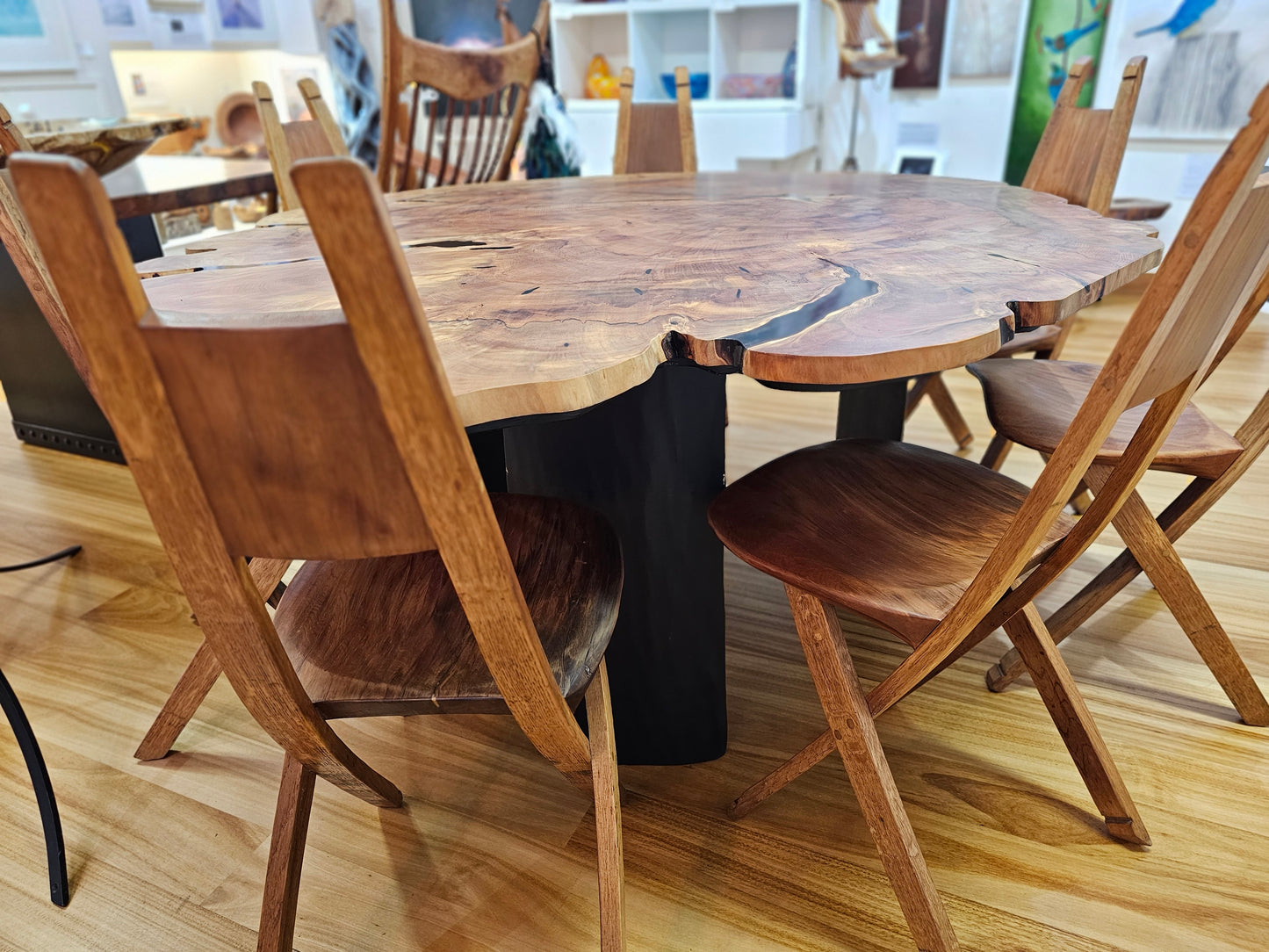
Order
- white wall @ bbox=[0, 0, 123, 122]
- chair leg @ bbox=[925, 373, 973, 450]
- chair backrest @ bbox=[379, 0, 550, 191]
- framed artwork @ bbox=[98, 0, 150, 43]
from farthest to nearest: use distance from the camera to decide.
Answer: framed artwork @ bbox=[98, 0, 150, 43], white wall @ bbox=[0, 0, 123, 122], chair leg @ bbox=[925, 373, 973, 450], chair backrest @ bbox=[379, 0, 550, 191]

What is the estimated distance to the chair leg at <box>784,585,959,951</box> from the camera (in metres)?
1.00

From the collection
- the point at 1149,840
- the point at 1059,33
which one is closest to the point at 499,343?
the point at 1149,840

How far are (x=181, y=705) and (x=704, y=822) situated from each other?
2.90 ft

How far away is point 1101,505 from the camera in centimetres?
94

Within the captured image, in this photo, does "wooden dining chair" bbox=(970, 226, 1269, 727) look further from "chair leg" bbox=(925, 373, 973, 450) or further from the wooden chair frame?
"chair leg" bbox=(925, 373, 973, 450)

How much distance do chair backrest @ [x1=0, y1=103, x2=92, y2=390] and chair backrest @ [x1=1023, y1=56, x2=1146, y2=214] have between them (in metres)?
1.79

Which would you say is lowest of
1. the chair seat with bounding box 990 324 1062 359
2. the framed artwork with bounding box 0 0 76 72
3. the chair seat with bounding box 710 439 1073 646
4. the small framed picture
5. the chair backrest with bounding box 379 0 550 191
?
the chair seat with bounding box 990 324 1062 359

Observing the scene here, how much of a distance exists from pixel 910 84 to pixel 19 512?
419cm

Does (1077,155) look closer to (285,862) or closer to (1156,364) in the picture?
(1156,364)

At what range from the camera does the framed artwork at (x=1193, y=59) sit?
3480 mm

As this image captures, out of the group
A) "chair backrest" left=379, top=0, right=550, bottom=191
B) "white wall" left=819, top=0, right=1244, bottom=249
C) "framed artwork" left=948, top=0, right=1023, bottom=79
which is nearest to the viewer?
"chair backrest" left=379, top=0, right=550, bottom=191

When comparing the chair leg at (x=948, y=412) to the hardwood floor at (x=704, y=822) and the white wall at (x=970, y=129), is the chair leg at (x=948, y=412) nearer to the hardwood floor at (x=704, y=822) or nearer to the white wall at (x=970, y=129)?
the hardwood floor at (x=704, y=822)

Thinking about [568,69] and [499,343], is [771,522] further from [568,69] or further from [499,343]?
[568,69]

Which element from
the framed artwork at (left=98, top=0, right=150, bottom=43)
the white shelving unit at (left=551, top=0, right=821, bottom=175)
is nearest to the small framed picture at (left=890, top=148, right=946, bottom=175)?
the white shelving unit at (left=551, top=0, right=821, bottom=175)
